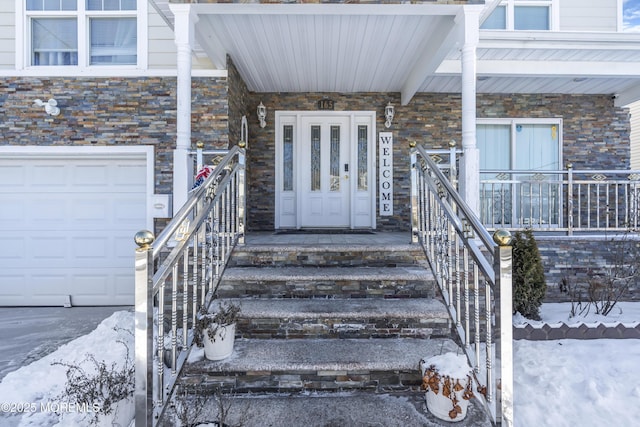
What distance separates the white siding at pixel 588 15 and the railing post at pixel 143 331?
23.1ft

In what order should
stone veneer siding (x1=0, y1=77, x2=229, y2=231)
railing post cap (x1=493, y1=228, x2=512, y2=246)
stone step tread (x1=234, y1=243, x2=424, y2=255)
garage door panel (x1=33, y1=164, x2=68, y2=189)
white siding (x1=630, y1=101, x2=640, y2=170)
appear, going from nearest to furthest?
railing post cap (x1=493, y1=228, x2=512, y2=246) < stone step tread (x1=234, y1=243, x2=424, y2=255) < stone veneer siding (x1=0, y1=77, x2=229, y2=231) < garage door panel (x1=33, y1=164, x2=68, y2=189) < white siding (x1=630, y1=101, x2=640, y2=170)

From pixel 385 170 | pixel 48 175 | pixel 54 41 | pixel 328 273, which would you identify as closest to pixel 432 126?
pixel 385 170

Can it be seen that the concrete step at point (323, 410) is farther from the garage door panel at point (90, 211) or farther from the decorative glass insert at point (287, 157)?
the decorative glass insert at point (287, 157)

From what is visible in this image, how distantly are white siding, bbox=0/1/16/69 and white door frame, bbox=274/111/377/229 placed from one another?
3713 mm

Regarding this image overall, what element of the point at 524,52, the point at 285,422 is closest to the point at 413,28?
the point at 524,52

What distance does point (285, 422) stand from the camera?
189cm

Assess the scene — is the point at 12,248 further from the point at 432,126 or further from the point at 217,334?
the point at 432,126

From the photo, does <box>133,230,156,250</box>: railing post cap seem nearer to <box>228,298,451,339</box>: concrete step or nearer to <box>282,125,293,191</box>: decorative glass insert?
<box>228,298,451,339</box>: concrete step

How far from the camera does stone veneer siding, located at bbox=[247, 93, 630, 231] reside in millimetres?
6020

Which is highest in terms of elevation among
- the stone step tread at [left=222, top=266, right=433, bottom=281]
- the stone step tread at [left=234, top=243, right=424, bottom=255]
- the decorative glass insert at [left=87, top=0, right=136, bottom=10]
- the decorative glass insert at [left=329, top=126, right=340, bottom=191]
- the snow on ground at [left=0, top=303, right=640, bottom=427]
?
the decorative glass insert at [left=87, top=0, right=136, bottom=10]

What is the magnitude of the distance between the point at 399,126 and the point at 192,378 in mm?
5088

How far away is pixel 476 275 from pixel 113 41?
544 cm

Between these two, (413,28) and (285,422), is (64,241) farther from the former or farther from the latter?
(413,28)

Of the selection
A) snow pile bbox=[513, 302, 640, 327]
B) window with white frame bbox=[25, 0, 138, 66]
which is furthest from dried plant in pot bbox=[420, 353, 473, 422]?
window with white frame bbox=[25, 0, 138, 66]
